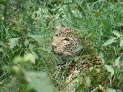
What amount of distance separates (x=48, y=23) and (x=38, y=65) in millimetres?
911

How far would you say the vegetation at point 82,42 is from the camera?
91.9 inches

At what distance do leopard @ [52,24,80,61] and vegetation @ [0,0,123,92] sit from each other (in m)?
0.06

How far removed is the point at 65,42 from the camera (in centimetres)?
304

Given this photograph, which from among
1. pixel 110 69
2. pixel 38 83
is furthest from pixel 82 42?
pixel 38 83

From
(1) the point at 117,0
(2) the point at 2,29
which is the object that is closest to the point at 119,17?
(1) the point at 117,0

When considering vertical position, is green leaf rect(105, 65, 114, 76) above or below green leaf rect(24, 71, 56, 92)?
below

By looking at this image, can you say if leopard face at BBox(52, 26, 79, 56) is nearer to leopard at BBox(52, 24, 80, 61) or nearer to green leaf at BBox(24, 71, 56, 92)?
leopard at BBox(52, 24, 80, 61)

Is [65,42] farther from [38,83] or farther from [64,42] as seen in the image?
[38,83]

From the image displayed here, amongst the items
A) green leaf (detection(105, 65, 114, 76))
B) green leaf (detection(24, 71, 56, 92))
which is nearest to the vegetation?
green leaf (detection(105, 65, 114, 76))

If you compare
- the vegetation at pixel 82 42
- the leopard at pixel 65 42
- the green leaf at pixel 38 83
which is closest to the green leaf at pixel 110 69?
the vegetation at pixel 82 42

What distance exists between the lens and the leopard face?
117 inches

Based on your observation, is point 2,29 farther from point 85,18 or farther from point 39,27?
point 85,18

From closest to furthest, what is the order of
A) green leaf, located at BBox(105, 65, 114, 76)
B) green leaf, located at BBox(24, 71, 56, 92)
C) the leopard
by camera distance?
green leaf, located at BBox(24, 71, 56, 92), green leaf, located at BBox(105, 65, 114, 76), the leopard

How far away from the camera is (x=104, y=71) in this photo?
2463mm
